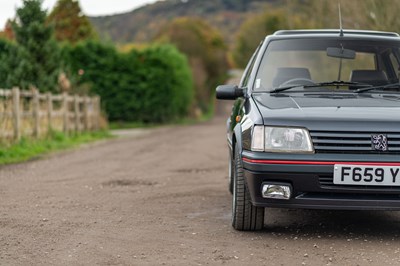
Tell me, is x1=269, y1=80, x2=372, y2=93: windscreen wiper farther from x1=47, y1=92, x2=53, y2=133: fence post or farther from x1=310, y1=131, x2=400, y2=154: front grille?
x1=47, y1=92, x2=53, y2=133: fence post

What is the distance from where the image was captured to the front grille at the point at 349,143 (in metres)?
6.07

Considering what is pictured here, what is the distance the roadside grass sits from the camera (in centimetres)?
1582

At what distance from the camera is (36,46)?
82.0ft

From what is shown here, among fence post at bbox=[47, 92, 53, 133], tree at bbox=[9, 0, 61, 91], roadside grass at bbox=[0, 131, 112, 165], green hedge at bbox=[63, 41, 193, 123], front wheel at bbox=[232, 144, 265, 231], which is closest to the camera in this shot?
front wheel at bbox=[232, 144, 265, 231]

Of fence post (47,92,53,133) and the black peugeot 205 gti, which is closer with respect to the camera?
the black peugeot 205 gti

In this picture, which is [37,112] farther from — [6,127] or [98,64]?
[98,64]

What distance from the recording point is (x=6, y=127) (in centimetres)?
1722

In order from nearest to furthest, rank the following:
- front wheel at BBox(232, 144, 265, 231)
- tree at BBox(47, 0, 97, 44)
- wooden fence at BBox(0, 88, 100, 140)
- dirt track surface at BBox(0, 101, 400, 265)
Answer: dirt track surface at BBox(0, 101, 400, 265) → front wheel at BBox(232, 144, 265, 231) → wooden fence at BBox(0, 88, 100, 140) → tree at BBox(47, 0, 97, 44)

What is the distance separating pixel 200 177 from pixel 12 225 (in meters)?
4.98

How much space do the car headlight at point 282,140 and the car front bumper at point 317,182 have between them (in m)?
0.06

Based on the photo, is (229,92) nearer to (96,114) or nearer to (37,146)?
(37,146)

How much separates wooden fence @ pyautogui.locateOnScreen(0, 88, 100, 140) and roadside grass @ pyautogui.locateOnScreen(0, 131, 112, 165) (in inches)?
8.5

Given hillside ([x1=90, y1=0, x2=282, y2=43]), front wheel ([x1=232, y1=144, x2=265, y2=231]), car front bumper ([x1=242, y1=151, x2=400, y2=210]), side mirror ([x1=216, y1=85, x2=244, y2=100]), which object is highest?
hillside ([x1=90, y1=0, x2=282, y2=43])

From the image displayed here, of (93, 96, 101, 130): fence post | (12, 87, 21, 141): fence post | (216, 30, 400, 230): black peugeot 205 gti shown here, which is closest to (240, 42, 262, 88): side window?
(216, 30, 400, 230): black peugeot 205 gti
